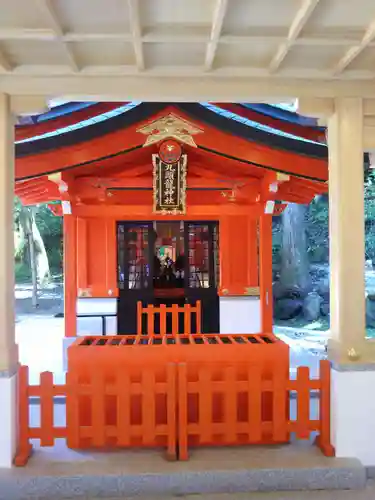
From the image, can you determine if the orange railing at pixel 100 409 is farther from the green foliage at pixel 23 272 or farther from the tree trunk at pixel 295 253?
the green foliage at pixel 23 272

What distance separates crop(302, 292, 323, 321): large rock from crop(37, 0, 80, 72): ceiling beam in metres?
16.2

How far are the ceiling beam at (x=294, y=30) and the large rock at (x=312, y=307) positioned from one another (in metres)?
15.5

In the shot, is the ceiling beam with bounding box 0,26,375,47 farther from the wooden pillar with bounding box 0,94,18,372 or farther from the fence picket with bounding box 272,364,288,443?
the fence picket with bounding box 272,364,288,443

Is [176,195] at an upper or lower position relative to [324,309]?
upper

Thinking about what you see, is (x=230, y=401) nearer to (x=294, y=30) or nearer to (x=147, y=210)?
(x=294, y=30)

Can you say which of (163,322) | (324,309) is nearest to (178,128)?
(163,322)

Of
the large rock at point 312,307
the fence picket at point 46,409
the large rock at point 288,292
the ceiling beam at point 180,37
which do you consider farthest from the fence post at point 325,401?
the large rock at point 288,292

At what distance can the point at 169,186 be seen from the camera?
7820mm

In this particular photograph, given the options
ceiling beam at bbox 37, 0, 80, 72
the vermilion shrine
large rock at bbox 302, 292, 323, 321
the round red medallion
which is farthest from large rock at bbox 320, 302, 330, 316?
ceiling beam at bbox 37, 0, 80, 72

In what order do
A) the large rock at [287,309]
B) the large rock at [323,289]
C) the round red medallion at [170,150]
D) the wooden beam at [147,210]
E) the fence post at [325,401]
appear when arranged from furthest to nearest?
1. the large rock at [323,289]
2. the large rock at [287,309]
3. the wooden beam at [147,210]
4. the round red medallion at [170,150]
5. the fence post at [325,401]

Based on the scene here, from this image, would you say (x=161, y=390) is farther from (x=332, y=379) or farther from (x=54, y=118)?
(x=54, y=118)

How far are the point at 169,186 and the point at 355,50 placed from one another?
4.56m

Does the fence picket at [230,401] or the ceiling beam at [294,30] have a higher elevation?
the ceiling beam at [294,30]

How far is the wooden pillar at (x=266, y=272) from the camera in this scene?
9266 mm
